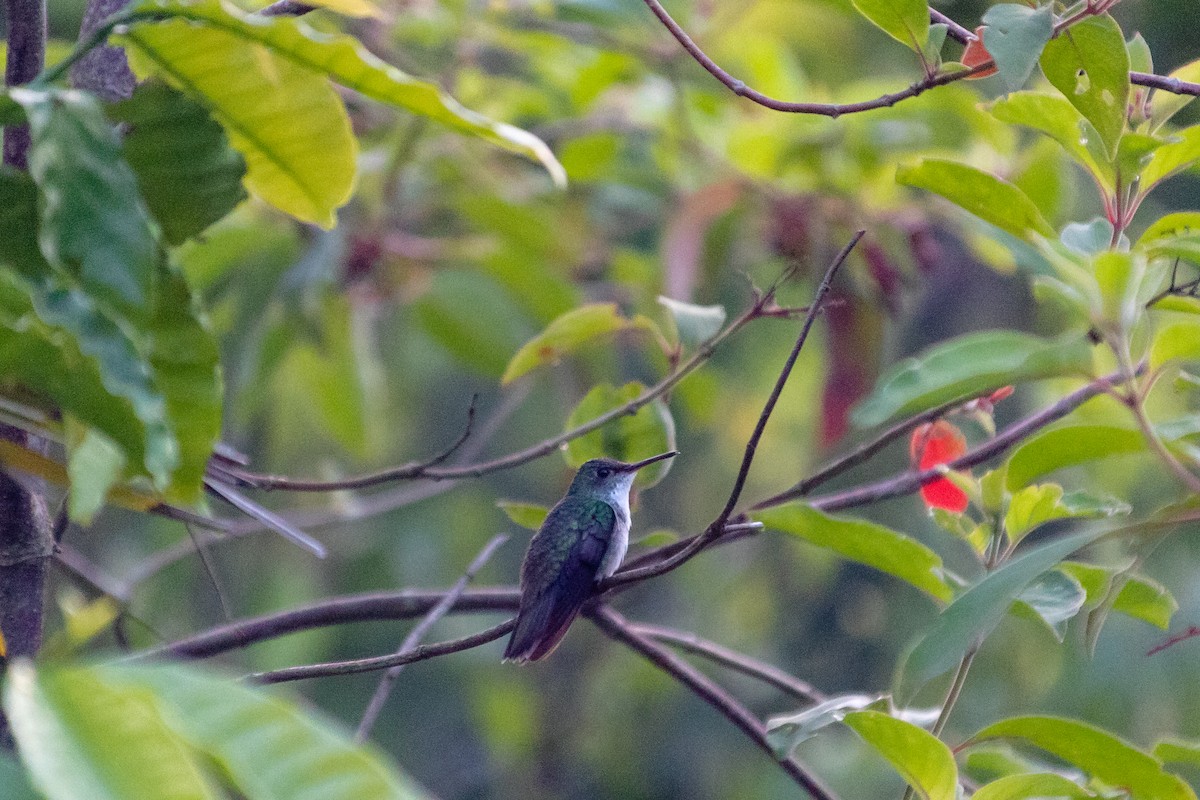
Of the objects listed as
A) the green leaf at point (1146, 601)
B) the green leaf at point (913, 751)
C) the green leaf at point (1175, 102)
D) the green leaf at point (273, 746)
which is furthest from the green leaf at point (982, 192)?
the green leaf at point (273, 746)

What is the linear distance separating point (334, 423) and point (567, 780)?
4985mm

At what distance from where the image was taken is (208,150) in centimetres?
135

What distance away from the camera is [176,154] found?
1355mm

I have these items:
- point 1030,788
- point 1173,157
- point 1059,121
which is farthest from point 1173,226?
point 1030,788

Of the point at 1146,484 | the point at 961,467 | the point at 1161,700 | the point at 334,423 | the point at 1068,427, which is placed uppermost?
the point at 1068,427

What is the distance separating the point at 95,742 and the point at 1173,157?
4.62ft

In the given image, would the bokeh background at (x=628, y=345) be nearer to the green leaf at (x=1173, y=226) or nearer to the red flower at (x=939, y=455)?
the red flower at (x=939, y=455)

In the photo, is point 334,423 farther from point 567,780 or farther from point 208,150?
point 567,780

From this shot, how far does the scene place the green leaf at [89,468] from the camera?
0.98 meters

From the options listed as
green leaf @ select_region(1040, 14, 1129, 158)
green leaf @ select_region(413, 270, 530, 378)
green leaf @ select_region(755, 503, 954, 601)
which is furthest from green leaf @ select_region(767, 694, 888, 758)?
green leaf @ select_region(413, 270, 530, 378)

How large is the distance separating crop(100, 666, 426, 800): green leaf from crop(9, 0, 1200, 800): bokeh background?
1660mm

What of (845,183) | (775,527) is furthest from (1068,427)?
(845,183)

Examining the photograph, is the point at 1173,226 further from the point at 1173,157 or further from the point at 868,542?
the point at 868,542

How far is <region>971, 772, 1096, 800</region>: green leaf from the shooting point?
1.48 metres
